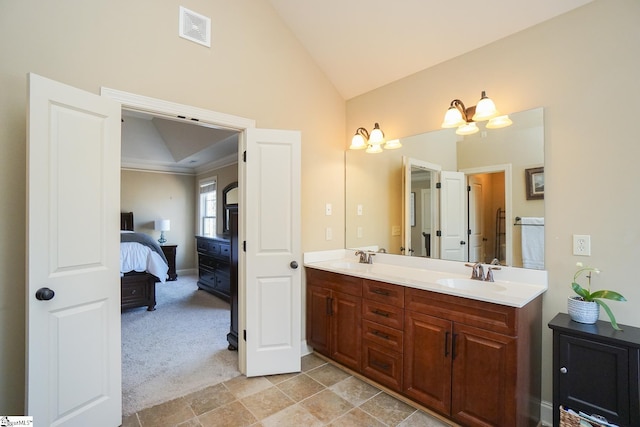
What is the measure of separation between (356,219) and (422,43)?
1.73m

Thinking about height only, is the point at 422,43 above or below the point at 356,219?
above

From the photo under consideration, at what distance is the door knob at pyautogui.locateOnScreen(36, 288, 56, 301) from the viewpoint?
1537 millimetres

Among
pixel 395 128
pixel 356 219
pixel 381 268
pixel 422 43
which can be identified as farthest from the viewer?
pixel 356 219

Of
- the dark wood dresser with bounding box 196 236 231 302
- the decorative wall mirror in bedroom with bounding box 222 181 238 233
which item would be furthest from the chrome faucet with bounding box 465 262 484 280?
the decorative wall mirror in bedroom with bounding box 222 181 238 233

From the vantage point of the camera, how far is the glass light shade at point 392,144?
114 inches

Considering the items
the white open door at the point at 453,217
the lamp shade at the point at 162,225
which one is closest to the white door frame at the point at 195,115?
the white open door at the point at 453,217

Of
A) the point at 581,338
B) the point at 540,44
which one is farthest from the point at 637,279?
the point at 540,44

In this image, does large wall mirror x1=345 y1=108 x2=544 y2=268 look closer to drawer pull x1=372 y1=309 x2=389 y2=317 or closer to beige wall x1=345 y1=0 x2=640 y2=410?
beige wall x1=345 y1=0 x2=640 y2=410

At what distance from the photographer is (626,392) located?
149cm

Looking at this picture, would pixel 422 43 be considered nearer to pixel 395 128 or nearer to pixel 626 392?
pixel 395 128

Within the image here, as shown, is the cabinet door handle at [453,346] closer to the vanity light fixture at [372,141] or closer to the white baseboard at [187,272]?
the vanity light fixture at [372,141]

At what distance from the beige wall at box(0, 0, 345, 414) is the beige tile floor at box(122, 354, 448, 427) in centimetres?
88

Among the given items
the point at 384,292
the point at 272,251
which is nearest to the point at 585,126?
the point at 384,292

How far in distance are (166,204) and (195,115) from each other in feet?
17.5
